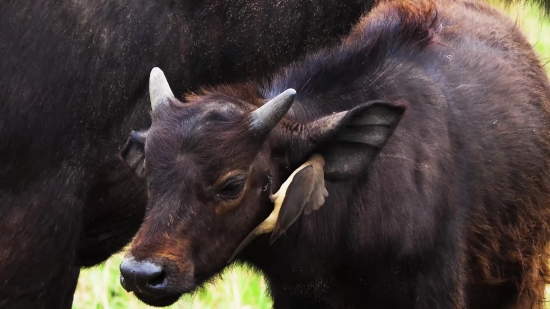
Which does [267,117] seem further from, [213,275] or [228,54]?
[228,54]

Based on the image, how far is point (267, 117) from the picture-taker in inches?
174

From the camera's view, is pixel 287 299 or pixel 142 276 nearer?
pixel 142 276

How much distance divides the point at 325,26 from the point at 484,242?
1337 millimetres

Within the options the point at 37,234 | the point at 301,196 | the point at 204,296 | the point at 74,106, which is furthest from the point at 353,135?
the point at 204,296

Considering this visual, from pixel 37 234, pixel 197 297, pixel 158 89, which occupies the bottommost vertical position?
pixel 197 297

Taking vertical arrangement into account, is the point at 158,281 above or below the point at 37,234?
above

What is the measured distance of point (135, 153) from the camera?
15.5 ft

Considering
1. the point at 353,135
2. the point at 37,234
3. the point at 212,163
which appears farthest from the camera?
the point at 37,234

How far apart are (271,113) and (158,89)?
547 millimetres

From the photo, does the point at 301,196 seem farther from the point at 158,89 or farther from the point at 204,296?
the point at 204,296

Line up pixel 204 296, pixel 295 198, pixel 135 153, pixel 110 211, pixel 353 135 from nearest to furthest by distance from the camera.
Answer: pixel 295 198, pixel 353 135, pixel 135 153, pixel 110 211, pixel 204 296

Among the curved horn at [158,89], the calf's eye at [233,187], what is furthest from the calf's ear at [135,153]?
the calf's eye at [233,187]

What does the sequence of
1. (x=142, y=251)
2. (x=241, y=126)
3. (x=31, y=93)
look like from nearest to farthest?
1. (x=142, y=251)
2. (x=241, y=126)
3. (x=31, y=93)

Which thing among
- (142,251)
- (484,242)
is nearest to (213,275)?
(142,251)
